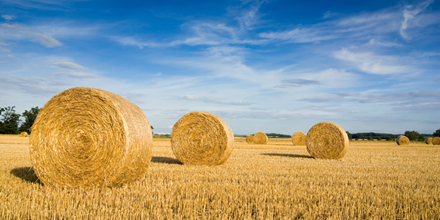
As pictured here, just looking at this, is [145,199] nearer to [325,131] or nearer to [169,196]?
[169,196]

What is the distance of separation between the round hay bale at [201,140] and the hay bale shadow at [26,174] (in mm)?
4260

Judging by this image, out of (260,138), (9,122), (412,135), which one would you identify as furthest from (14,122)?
(412,135)

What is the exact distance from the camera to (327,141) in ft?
45.4

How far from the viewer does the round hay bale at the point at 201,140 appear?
9.98 metres

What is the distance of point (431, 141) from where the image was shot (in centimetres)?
3731

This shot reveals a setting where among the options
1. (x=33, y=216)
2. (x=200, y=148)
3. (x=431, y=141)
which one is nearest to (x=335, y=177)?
(x=200, y=148)

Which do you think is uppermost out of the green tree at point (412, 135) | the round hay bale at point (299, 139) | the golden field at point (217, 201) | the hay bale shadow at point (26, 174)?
the green tree at point (412, 135)

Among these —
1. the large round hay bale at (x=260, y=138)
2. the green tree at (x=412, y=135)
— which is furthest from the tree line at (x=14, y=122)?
the green tree at (x=412, y=135)

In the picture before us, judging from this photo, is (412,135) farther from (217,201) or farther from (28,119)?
(28,119)

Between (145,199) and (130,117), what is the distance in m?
1.95

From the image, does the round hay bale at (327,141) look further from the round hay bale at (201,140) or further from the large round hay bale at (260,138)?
the large round hay bale at (260,138)

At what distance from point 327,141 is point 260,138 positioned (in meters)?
16.6

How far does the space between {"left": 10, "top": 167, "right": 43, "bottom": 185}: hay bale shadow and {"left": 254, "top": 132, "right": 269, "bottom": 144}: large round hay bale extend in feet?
79.6

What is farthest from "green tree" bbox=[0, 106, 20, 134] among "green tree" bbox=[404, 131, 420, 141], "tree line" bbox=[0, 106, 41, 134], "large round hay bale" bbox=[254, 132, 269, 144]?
"green tree" bbox=[404, 131, 420, 141]
